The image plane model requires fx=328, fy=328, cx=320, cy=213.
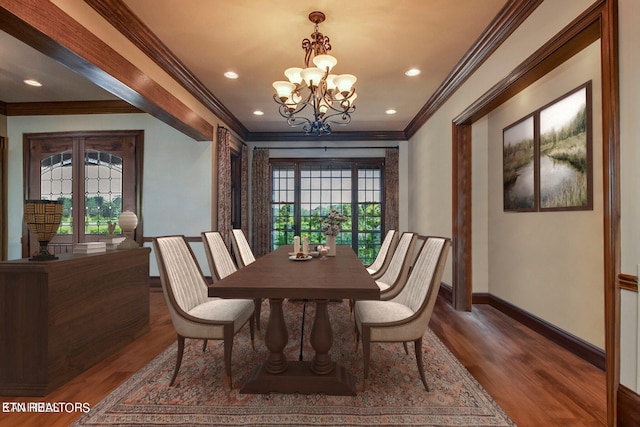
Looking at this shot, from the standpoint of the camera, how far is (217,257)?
2996mm

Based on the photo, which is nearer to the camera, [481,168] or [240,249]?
[240,249]

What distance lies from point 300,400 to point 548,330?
2463 mm

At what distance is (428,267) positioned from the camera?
7.23ft

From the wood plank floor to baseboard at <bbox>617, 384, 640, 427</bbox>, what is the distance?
7.0 inches

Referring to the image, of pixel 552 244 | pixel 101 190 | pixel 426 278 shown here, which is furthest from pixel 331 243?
pixel 101 190

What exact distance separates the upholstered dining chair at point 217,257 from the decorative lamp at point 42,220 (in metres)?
1.05

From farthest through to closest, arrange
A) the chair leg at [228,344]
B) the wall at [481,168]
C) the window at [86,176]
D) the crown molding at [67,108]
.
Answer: the window at [86,176] → the crown molding at [67,108] → the wall at [481,168] → the chair leg at [228,344]

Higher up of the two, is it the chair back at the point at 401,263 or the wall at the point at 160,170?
the wall at the point at 160,170

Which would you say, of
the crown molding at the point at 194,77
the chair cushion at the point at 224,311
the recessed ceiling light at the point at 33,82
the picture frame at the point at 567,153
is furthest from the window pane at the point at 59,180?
the picture frame at the point at 567,153

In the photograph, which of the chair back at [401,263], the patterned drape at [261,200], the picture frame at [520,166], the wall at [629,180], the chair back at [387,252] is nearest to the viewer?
the wall at [629,180]

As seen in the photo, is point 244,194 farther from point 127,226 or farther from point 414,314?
point 414,314

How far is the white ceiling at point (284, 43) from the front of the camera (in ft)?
8.52

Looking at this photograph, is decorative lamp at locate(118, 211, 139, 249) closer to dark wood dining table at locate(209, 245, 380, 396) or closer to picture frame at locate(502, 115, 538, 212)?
dark wood dining table at locate(209, 245, 380, 396)

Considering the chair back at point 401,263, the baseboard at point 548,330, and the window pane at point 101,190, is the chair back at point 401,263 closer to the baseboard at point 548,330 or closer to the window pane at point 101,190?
the baseboard at point 548,330
